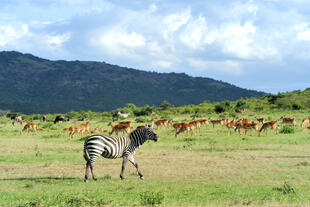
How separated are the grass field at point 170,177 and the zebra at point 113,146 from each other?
0.59 m

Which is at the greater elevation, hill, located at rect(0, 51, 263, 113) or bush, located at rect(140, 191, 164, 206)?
hill, located at rect(0, 51, 263, 113)

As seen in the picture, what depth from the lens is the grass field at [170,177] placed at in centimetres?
884

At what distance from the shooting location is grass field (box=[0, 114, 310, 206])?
29.0 feet

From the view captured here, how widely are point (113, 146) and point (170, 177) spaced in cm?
202

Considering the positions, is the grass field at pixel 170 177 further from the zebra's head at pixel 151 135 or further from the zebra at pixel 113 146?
the zebra's head at pixel 151 135

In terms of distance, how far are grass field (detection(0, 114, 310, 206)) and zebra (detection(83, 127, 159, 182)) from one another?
1.95 feet

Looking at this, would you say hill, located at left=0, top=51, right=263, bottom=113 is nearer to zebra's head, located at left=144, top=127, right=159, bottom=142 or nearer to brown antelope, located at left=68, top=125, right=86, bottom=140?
brown antelope, located at left=68, top=125, right=86, bottom=140

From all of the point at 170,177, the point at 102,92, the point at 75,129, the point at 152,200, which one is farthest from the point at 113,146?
the point at 102,92

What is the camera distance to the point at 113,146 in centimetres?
1147

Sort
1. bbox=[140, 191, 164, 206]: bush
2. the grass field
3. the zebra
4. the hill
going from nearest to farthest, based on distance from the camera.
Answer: bbox=[140, 191, 164, 206]: bush, the grass field, the zebra, the hill

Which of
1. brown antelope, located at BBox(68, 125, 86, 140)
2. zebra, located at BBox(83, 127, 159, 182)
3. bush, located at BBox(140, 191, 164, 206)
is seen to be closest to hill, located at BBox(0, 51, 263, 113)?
brown antelope, located at BBox(68, 125, 86, 140)

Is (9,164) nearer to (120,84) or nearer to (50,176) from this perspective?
(50,176)

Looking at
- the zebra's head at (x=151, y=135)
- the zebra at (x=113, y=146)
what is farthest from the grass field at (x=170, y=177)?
the zebra's head at (x=151, y=135)

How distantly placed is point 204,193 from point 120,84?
185 metres
